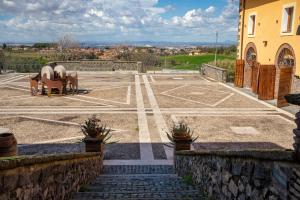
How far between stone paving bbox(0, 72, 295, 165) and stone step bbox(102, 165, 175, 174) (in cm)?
27

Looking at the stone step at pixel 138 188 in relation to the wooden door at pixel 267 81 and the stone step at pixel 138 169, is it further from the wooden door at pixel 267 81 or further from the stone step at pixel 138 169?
the wooden door at pixel 267 81

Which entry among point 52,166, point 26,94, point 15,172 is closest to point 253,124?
point 52,166

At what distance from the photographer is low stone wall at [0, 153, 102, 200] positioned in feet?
9.00

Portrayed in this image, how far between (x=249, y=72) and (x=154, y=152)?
46.7ft

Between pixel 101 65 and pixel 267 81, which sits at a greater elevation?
pixel 101 65

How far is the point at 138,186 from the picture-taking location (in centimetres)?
637

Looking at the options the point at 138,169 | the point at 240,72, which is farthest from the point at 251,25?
the point at 138,169

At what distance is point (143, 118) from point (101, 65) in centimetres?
2012

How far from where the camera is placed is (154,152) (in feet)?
32.5

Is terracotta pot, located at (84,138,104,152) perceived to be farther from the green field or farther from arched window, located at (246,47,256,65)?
the green field

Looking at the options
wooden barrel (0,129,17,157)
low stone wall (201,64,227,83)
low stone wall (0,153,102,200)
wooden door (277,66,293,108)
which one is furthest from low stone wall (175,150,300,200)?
low stone wall (201,64,227,83)

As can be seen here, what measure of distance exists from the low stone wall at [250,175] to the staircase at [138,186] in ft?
2.04

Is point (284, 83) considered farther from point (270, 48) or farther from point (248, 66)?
point (248, 66)

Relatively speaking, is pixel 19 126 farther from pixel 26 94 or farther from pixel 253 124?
pixel 253 124
